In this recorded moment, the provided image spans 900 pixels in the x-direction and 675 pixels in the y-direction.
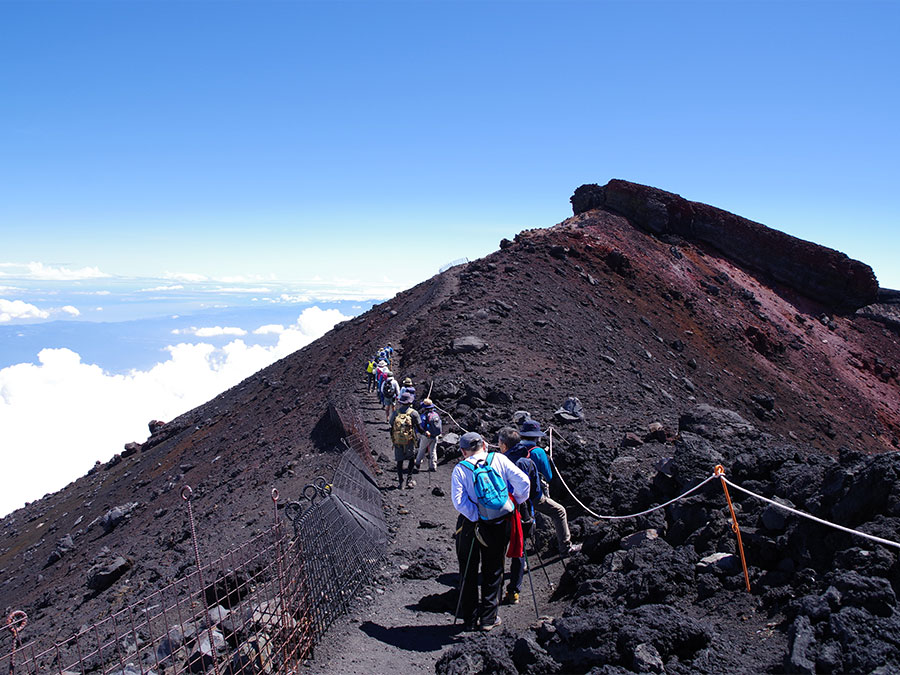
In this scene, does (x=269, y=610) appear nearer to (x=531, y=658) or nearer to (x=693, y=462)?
(x=531, y=658)

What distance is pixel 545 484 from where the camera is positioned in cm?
646

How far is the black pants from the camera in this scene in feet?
16.0

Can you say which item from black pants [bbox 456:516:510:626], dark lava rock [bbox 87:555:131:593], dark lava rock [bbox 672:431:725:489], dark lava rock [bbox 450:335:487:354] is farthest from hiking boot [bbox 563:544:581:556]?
dark lava rock [bbox 450:335:487:354]

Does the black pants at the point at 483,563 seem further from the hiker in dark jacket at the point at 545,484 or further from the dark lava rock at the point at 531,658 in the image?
the hiker in dark jacket at the point at 545,484

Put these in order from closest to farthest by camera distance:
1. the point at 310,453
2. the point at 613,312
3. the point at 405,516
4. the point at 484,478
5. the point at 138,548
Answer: the point at 484,478 < the point at 405,516 < the point at 138,548 < the point at 310,453 < the point at 613,312

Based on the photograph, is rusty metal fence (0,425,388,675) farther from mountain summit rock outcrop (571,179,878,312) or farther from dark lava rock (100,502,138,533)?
mountain summit rock outcrop (571,179,878,312)

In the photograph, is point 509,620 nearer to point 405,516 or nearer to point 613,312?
point 405,516

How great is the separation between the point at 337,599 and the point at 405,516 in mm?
3291

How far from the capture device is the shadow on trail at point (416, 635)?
5059 millimetres

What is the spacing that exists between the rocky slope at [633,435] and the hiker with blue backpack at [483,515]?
0.70 meters

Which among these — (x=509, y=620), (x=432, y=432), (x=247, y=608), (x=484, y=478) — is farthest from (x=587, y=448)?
(x=247, y=608)

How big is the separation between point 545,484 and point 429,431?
12.8 feet

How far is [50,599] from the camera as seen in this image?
10.9m

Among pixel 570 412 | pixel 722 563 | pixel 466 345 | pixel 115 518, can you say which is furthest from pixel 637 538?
pixel 115 518
